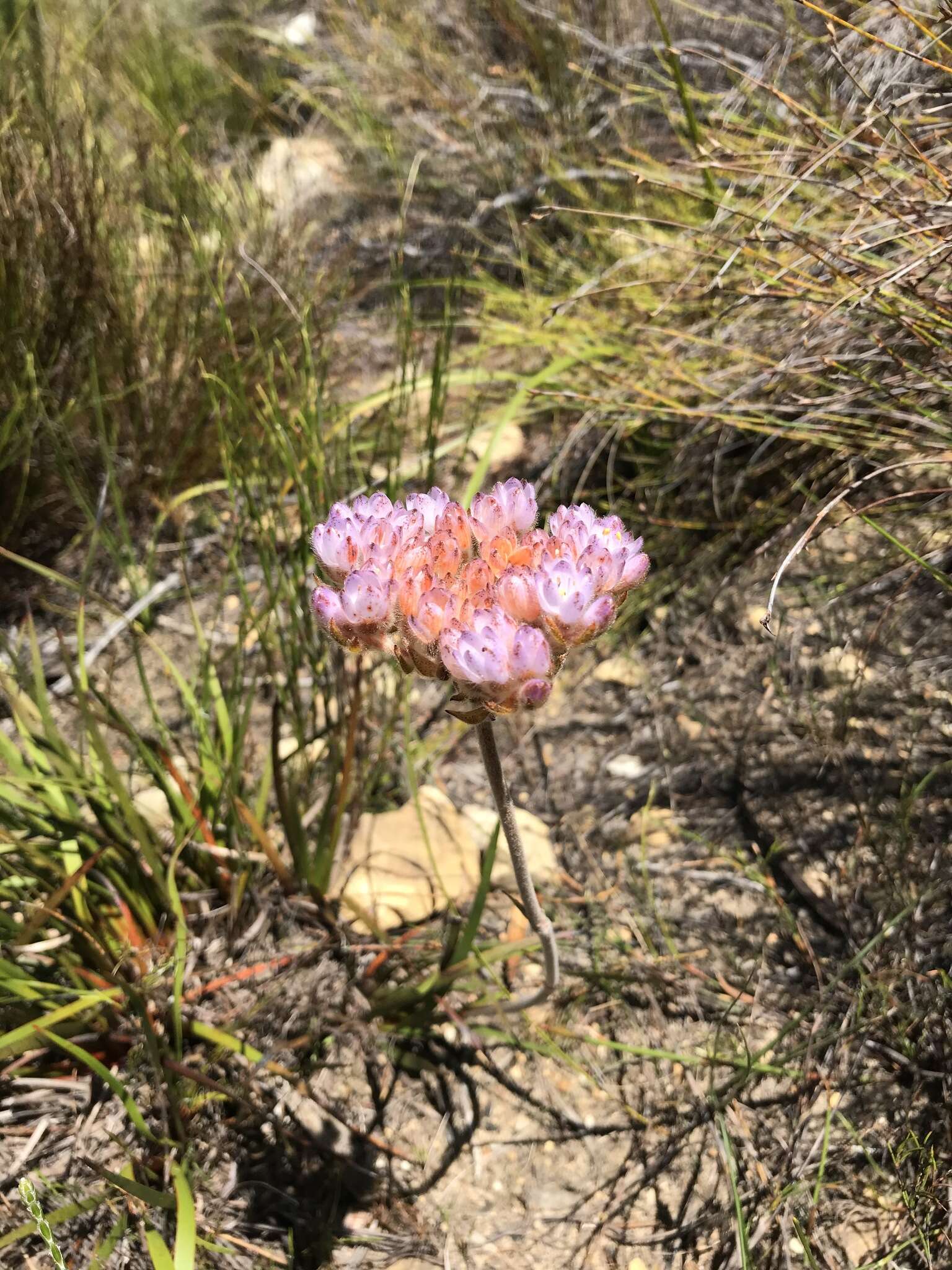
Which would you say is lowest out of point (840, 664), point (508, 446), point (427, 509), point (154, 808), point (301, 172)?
point (154, 808)

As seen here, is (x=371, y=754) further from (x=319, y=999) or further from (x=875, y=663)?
(x=875, y=663)

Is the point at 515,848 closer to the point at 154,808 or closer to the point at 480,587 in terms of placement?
the point at 480,587

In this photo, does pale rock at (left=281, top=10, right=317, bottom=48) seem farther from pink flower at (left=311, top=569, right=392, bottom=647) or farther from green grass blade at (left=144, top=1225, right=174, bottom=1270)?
green grass blade at (left=144, top=1225, right=174, bottom=1270)

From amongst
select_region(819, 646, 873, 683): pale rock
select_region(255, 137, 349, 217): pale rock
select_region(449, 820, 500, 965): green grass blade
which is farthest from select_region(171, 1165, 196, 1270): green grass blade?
select_region(255, 137, 349, 217): pale rock

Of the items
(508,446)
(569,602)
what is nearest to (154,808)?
(569,602)

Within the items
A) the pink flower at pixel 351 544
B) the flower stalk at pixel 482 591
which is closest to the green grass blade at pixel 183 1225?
the flower stalk at pixel 482 591

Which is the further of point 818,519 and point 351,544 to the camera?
point 818,519

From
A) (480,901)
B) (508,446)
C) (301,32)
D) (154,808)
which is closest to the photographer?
(480,901)
